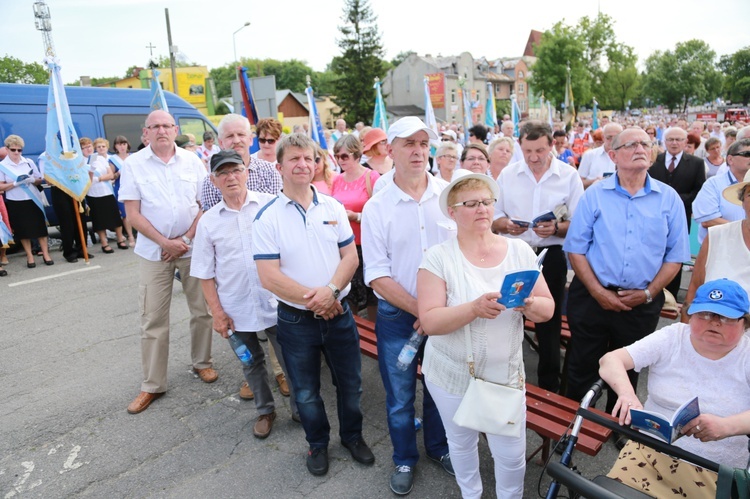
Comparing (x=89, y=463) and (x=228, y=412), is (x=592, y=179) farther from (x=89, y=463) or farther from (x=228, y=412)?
(x=89, y=463)

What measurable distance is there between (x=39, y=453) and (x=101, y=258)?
6.29 meters

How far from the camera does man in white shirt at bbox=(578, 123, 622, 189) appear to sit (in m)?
6.68

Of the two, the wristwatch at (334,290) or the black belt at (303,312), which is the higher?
the wristwatch at (334,290)

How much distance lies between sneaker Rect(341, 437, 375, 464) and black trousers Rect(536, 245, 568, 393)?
4.91ft

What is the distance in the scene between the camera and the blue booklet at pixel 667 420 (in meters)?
1.82

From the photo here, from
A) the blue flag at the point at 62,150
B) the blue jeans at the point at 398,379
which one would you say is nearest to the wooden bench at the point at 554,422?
the blue jeans at the point at 398,379

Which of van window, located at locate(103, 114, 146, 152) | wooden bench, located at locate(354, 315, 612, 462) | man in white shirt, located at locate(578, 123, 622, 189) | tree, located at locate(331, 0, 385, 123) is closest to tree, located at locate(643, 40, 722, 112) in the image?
tree, located at locate(331, 0, 385, 123)

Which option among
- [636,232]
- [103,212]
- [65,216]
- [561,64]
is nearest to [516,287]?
[636,232]

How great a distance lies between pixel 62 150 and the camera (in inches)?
299

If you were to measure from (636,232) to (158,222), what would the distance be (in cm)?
350

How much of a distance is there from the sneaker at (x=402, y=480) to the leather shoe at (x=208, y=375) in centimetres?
209

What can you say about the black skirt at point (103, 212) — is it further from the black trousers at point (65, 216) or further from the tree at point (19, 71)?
the tree at point (19, 71)

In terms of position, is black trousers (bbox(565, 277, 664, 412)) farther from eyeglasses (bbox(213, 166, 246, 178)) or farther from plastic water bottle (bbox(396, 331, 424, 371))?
eyeglasses (bbox(213, 166, 246, 178))

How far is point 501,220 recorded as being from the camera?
12.4 ft
